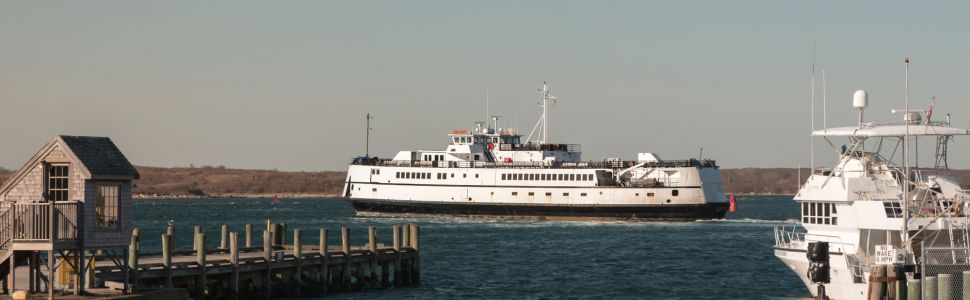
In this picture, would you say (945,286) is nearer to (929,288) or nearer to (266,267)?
(929,288)

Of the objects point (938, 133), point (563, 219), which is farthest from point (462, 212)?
point (938, 133)

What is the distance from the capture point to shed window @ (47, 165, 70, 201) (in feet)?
92.4

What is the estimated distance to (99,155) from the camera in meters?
28.6

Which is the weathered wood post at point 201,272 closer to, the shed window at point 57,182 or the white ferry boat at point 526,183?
the shed window at point 57,182

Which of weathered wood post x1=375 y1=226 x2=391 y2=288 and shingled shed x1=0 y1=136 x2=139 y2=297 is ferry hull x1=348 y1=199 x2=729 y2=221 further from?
shingled shed x1=0 y1=136 x2=139 y2=297

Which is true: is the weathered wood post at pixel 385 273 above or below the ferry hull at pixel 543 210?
below

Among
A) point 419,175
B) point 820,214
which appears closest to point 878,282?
point 820,214

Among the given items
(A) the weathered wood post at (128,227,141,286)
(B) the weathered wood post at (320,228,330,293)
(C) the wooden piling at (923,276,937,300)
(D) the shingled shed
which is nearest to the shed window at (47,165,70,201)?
(D) the shingled shed

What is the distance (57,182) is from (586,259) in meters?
35.5

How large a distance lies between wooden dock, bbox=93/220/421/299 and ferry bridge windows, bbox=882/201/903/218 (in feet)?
52.1

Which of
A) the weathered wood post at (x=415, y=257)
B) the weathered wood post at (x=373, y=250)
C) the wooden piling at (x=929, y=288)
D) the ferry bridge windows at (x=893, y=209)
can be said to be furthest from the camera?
the weathered wood post at (x=415, y=257)

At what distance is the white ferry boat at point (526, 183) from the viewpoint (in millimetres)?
90562

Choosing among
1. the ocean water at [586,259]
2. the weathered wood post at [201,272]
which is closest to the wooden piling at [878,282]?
the ocean water at [586,259]

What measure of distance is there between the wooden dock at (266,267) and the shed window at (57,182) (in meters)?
2.24
